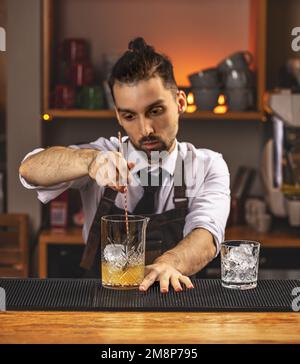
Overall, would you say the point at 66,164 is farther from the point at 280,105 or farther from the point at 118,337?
the point at 280,105

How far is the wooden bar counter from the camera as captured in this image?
1352 mm

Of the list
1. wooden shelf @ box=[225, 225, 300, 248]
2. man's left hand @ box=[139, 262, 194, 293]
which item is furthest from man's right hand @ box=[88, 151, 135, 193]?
wooden shelf @ box=[225, 225, 300, 248]

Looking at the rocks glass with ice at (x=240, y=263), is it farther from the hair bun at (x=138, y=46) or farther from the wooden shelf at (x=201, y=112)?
the wooden shelf at (x=201, y=112)

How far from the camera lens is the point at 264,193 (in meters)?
3.62

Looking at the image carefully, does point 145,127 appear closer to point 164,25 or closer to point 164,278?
point 164,278

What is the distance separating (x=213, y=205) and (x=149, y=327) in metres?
0.84

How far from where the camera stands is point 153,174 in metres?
2.54

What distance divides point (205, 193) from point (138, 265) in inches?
28.2

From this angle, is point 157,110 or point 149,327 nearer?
point 149,327

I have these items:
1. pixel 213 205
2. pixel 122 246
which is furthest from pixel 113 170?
pixel 213 205

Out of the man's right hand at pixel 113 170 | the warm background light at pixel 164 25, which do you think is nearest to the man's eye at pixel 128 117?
the man's right hand at pixel 113 170

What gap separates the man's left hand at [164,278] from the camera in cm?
163

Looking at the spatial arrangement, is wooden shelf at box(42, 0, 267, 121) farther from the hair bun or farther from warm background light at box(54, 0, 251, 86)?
the hair bun

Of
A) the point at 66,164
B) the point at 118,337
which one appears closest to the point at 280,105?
the point at 66,164
